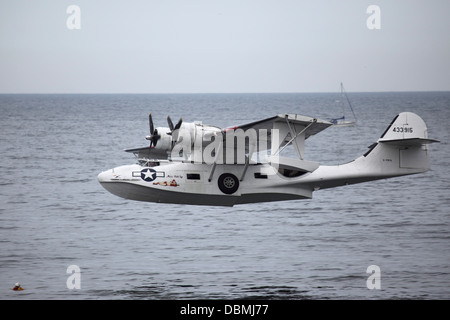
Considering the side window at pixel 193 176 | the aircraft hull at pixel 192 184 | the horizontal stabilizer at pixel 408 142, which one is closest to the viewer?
the aircraft hull at pixel 192 184

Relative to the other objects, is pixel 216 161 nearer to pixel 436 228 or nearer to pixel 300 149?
pixel 300 149

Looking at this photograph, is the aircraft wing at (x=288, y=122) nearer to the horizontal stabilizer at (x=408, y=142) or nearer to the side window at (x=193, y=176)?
the side window at (x=193, y=176)

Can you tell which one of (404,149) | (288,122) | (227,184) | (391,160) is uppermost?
(288,122)

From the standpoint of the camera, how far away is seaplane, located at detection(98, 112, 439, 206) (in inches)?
1128

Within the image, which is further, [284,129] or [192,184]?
[192,184]

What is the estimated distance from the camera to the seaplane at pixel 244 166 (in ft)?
94.0

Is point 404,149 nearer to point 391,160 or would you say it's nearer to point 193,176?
point 391,160

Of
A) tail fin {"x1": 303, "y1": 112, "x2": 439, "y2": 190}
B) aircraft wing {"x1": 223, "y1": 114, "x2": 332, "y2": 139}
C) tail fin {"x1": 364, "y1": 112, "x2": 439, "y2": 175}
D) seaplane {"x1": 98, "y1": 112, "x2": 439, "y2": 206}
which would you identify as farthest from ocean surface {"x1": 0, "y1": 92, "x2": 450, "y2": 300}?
aircraft wing {"x1": 223, "y1": 114, "x2": 332, "y2": 139}

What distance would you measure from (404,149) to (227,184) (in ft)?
24.9

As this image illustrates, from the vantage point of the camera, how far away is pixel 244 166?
29.5m

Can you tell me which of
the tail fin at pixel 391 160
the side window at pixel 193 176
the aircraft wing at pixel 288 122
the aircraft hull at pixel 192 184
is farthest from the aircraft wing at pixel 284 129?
the tail fin at pixel 391 160

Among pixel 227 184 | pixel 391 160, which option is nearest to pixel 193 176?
pixel 227 184

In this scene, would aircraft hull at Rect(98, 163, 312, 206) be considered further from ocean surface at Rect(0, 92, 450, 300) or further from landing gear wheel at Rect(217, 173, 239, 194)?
ocean surface at Rect(0, 92, 450, 300)

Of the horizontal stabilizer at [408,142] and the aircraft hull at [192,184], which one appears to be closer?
the aircraft hull at [192,184]
